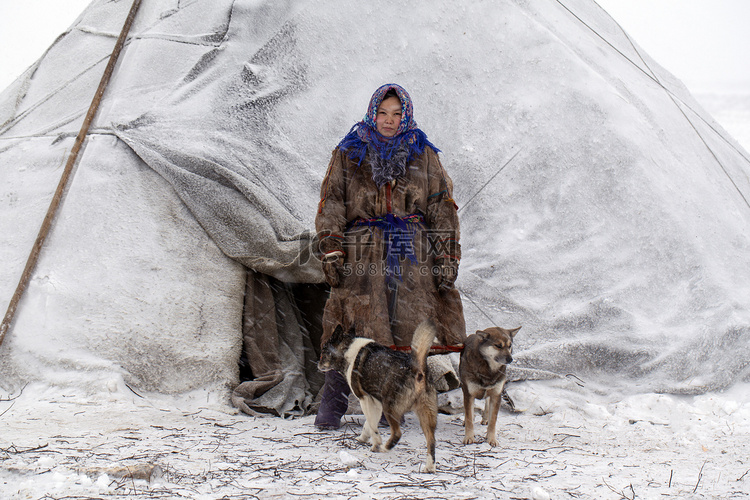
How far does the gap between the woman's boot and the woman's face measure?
3.97 feet

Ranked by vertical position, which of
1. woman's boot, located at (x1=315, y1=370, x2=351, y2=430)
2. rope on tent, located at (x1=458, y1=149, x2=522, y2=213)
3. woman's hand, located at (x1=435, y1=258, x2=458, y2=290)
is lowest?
woman's boot, located at (x1=315, y1=370, x2=351, y2=430)

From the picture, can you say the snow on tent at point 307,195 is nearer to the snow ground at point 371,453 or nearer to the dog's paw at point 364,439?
the snow ground at point 371,453

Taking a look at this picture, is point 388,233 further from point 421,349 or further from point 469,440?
point 469,440

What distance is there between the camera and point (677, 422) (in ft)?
9.36

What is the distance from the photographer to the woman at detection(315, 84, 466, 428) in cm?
269

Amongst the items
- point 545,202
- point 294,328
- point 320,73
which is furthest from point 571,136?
point 294,328

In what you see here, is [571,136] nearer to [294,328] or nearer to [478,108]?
[478,108]

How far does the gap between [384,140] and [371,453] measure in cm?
139

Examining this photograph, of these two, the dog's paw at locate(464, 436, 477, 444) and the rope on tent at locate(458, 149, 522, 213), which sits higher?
the rope on tent at locate(458, 149, 522, 213)

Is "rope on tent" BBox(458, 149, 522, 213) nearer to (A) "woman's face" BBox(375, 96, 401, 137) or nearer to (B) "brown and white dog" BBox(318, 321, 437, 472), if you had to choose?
(A) "woman's face" BBox(375, 96, 401, 137)

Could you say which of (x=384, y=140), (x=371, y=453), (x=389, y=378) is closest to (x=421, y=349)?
(x=389, y=378)

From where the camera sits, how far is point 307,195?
11.8 feet

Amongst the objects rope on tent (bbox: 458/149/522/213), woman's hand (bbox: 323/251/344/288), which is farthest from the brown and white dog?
rope on tent (bbox: 458/149/522/213)

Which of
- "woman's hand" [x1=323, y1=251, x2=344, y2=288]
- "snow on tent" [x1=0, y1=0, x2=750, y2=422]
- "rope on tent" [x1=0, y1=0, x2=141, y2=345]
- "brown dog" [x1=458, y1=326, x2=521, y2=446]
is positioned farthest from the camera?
"snow on tent" [x1=0, y1=0, x2=750, y2=422]
